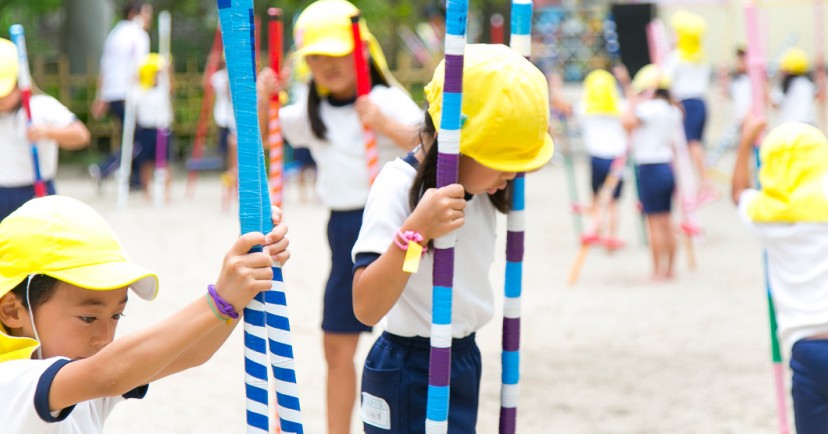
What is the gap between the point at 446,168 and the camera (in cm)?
244

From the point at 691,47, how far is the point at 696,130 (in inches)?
51.0

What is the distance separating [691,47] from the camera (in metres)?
11.0

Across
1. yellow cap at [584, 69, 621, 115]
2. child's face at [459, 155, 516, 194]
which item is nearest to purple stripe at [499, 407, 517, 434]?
child's face at [459, 155, 516, 194]

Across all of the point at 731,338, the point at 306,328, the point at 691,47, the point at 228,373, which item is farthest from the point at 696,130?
the point at 228,373

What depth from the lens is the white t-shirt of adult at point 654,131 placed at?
27.7 feet

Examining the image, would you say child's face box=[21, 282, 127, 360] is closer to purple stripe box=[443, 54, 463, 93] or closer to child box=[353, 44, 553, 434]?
child box=[353, 44, 553, 434]

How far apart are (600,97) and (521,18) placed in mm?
7401

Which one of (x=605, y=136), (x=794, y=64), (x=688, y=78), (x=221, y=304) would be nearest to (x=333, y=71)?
(x=221, y=304)

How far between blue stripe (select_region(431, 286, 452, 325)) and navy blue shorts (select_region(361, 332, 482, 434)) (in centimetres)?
36

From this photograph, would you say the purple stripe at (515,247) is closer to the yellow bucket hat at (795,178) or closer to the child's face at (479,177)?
the child's face at (479,177)

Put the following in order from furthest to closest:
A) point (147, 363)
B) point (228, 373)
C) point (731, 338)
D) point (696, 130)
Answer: point (696, 130)
point (731, 338)
point (228, 373)
point (147, 363)

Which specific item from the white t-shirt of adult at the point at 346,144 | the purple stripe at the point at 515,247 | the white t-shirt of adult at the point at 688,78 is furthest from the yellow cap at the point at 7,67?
the white t-shirt of adult at the point at 688,78

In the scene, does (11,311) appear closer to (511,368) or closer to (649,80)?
(511,368)

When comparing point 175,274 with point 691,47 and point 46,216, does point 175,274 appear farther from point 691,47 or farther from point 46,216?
point 46,216
